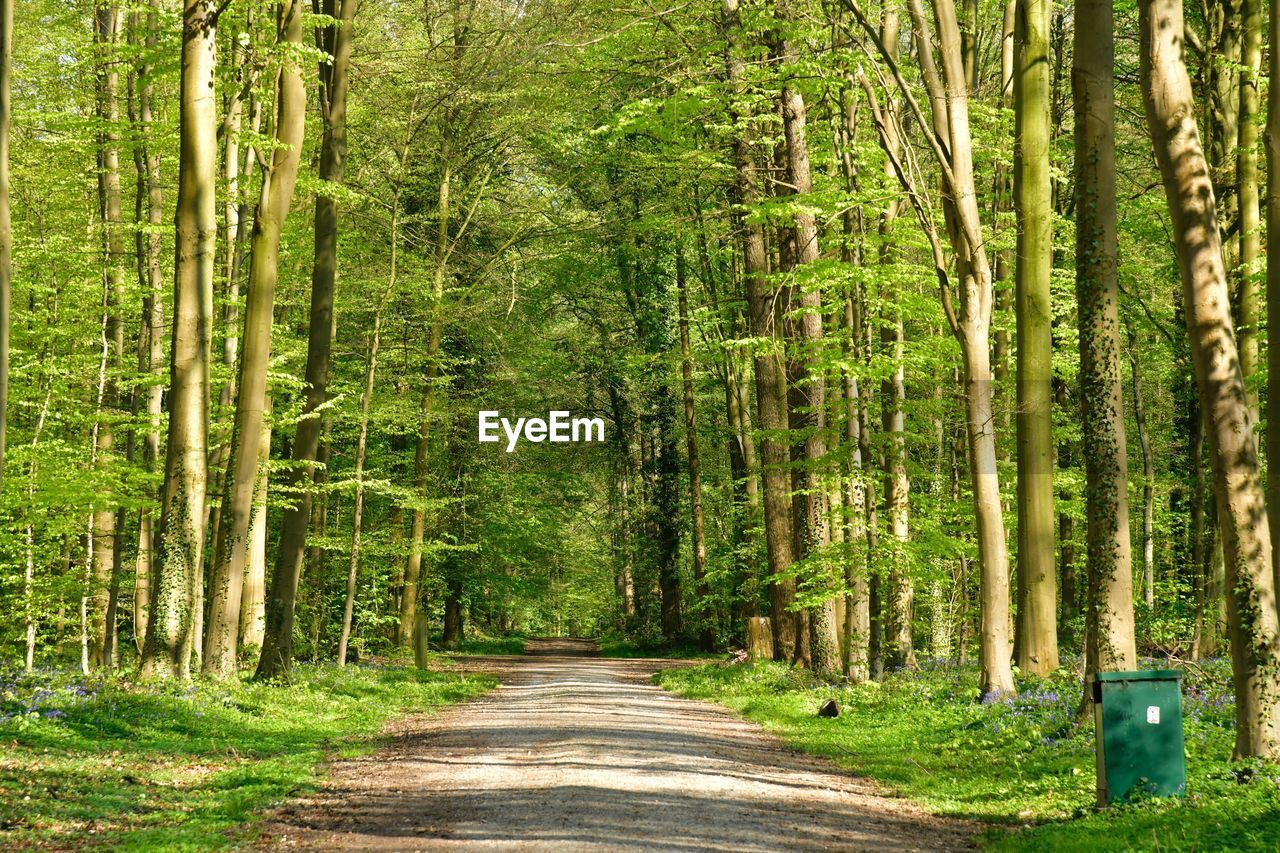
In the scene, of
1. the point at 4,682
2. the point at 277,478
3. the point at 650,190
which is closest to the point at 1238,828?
the point at 4,682

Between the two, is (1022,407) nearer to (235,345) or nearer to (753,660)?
(753,660)

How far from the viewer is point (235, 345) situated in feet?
67.3

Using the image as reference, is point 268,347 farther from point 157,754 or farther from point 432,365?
point 432,365

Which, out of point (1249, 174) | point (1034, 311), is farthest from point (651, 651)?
point (1034, 311)

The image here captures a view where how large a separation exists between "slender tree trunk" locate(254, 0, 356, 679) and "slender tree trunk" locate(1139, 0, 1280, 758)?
12476 millimetres

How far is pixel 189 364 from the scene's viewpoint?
14711 mm

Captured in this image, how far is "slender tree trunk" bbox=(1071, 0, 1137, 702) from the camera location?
10.1 metres

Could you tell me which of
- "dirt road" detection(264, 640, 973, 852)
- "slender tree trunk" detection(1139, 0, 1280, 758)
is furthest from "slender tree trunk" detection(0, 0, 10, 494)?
"slender tree trunk" detection(1139, 0, 1280, 758)

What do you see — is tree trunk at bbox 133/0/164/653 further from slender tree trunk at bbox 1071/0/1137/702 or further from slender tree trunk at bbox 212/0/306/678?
slender tree trunk at bbox 1071/0/1137/702

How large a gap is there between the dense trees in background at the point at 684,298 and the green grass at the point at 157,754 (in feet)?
4.71

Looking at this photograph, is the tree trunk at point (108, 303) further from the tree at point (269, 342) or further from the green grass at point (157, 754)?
the green grass at point (157, 754)

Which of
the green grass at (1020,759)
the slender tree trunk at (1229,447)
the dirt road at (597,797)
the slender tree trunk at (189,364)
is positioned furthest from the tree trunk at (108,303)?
the slender tree trunk at (1229,447)

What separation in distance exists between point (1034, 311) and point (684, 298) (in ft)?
64.6

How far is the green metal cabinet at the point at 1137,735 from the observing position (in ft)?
25.7
